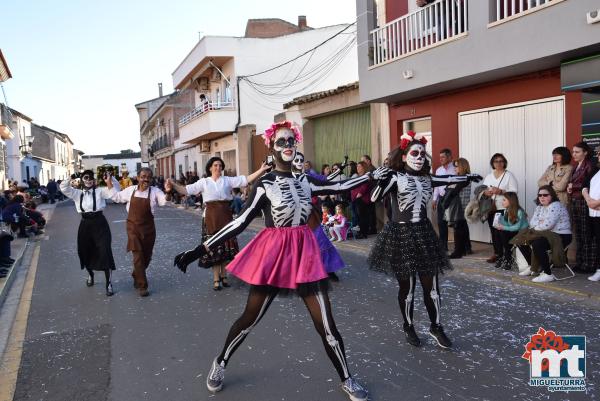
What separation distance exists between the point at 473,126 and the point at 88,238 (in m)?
7.67

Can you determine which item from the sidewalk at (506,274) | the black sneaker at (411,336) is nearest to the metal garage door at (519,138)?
the sidewalk at (506,274)

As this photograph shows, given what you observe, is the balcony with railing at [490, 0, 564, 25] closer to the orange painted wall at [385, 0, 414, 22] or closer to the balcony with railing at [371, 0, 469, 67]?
the balcony with railing at [371, 0, 469, 67]

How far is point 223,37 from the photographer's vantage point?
25844 millimetres

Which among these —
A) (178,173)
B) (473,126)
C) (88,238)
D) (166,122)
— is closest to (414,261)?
(88,238)

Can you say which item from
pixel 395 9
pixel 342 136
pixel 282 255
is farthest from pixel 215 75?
pixel 282 255

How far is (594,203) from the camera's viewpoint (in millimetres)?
7188

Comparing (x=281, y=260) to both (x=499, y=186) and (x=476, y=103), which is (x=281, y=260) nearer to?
(x=499, y=186)

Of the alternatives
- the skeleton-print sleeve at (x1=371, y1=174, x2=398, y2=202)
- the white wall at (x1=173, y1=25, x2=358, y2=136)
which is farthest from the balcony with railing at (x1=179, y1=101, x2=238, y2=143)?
the skeleton-print sleeve at (x1=371, y1=174, x2=398, y2=202)

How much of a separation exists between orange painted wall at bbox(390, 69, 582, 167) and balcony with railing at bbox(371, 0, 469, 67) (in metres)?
1.20

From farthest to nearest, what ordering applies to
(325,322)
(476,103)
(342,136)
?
1. (342,136)
2. (476,103)
3. (325,322)

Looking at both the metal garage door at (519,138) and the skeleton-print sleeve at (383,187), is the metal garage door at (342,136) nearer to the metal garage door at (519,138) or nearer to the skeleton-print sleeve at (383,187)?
the metal garage door at (519,138)

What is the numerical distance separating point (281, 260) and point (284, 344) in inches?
62.4

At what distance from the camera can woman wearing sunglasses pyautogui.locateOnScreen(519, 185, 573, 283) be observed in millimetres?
7648

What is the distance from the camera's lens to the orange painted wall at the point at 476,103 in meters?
9.03
